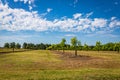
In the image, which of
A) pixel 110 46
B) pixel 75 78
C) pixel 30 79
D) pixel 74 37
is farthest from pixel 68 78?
pixel 110 46

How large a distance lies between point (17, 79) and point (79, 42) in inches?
2854

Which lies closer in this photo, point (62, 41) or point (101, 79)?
point (101, 79)

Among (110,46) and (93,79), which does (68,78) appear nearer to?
(93,79)

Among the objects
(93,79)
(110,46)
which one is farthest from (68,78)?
(110,46)

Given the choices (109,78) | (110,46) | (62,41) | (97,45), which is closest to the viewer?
(109,78)

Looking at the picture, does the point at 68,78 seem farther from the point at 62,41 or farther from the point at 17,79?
the point at 62,41

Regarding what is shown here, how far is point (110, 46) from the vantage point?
497 ft

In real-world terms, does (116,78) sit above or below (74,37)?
below

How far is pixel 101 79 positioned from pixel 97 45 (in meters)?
112

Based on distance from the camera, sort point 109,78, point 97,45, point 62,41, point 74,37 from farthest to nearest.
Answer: point 97,45, point 62,41, point 74,37, point 109,78

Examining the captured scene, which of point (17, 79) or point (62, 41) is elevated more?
point (62, 41)

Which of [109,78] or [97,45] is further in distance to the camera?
[97,45]

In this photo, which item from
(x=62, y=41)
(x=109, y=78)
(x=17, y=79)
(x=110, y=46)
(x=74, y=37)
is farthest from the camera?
(x=110, y=46)

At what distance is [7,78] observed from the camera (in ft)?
66.5
